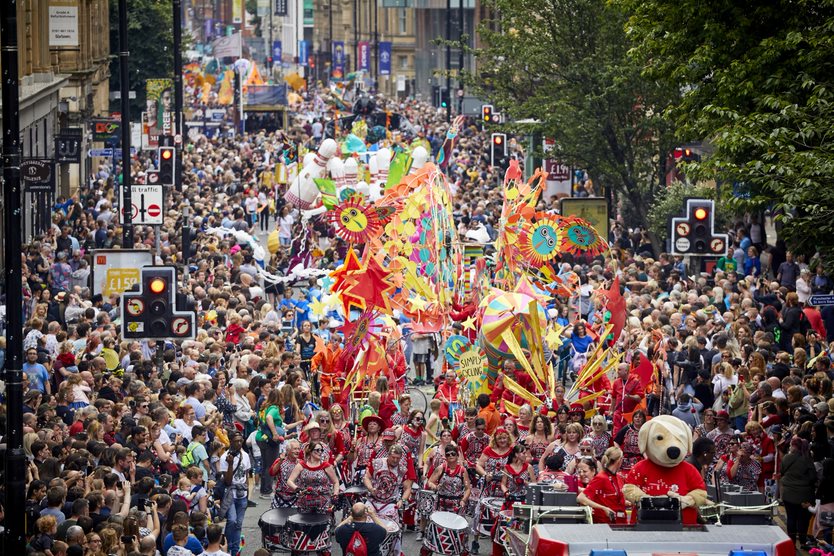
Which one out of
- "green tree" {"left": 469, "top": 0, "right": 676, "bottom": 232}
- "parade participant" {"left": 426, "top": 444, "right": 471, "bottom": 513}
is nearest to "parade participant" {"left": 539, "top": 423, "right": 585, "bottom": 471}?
"parade participant" {"left": 426, "top": 444, "right": 471, "bottom": 513}

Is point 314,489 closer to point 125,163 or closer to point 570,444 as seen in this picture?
point 570,444

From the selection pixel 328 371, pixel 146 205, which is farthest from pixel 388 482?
pixel 146 205

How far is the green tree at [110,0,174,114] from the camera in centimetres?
6116

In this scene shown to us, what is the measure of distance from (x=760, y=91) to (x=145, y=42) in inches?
1740

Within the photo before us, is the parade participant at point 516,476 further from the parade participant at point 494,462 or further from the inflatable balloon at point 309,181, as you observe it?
the inflatable balloon at point 309,181

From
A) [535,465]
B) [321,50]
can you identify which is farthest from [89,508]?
[321,50]

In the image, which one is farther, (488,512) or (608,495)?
(488,512)

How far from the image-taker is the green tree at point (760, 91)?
59.2 ft

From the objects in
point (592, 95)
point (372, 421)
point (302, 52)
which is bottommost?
point (372, 421)

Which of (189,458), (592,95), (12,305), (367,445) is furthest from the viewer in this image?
(592,95)

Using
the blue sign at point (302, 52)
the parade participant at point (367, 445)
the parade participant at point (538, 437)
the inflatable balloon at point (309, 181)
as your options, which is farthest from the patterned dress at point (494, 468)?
the blue sign at point (302, 52)

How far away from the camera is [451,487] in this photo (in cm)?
1672

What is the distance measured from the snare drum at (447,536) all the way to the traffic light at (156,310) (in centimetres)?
447

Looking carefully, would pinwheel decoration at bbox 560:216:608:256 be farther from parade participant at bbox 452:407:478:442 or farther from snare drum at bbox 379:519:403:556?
snare drum at bbox 379:519:403:556
